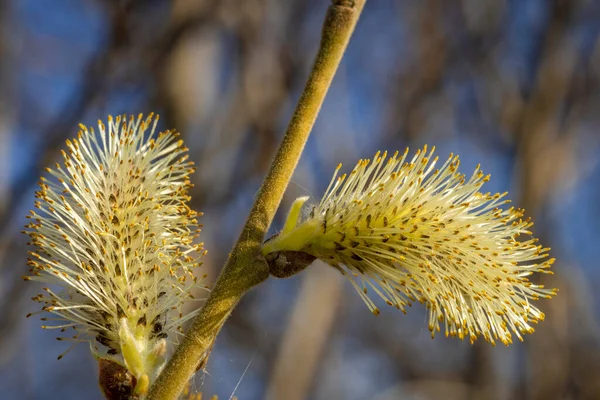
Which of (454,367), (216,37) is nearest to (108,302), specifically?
(216,37)

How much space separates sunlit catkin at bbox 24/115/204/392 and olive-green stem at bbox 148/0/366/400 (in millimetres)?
198

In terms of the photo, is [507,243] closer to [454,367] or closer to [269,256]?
[269,256]

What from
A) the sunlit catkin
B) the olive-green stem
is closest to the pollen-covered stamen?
the olive-green stem

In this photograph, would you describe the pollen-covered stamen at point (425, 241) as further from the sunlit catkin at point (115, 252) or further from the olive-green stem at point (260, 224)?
the sunlit catkin at point (115, 252)

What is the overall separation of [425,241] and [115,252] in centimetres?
61

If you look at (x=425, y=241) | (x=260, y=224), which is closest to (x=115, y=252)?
(x=260, y=224)

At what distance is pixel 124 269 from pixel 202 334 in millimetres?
308

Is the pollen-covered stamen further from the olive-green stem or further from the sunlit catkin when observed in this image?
the sunlit catkin

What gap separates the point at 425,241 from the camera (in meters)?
1.39

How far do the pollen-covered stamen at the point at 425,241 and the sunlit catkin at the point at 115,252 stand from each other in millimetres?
293

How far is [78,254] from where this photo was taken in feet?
4.76

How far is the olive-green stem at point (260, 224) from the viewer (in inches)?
47.0

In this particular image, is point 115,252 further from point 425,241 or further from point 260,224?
point 425,241

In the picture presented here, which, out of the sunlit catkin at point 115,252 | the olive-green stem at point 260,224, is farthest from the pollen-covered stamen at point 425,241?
the sunlit catkin at point 115,252
